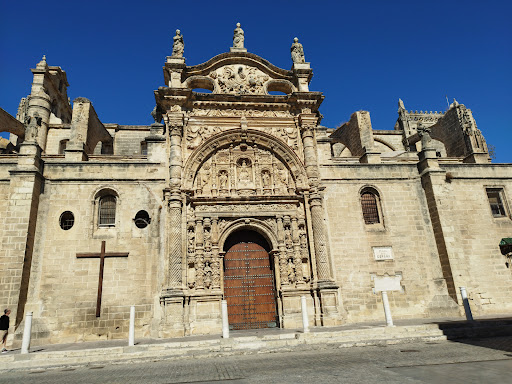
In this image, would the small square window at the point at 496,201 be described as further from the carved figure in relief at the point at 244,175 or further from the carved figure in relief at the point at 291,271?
the carved figure in relief at the point at 244,175

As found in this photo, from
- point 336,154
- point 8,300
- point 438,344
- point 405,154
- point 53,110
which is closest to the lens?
point 438,344

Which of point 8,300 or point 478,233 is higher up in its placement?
point 478,233

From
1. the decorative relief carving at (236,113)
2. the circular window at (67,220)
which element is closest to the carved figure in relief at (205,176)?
the decorative relief carving at (236,113)

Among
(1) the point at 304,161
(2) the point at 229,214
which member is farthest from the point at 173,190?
(1) the point at 304,161

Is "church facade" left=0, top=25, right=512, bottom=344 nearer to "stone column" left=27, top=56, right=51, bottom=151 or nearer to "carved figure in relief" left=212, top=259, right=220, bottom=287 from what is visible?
"carved figure in relief" left=212, top=259, right=220, bottom=287

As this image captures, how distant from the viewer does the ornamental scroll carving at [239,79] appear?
16.5 meters

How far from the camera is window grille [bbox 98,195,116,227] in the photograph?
14.0 m

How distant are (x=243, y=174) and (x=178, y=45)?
23.2 ft

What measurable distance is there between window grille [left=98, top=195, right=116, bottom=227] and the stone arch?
178 inches

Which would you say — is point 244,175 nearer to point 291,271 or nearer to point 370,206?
point 291,271

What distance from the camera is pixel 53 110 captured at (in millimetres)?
27797

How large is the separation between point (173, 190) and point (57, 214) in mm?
4527

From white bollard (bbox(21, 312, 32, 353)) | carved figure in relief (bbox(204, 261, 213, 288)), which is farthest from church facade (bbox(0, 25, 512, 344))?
white bollard (bbox(21, 312, 32, 353))

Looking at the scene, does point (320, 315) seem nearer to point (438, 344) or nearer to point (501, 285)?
point (438, 344)
